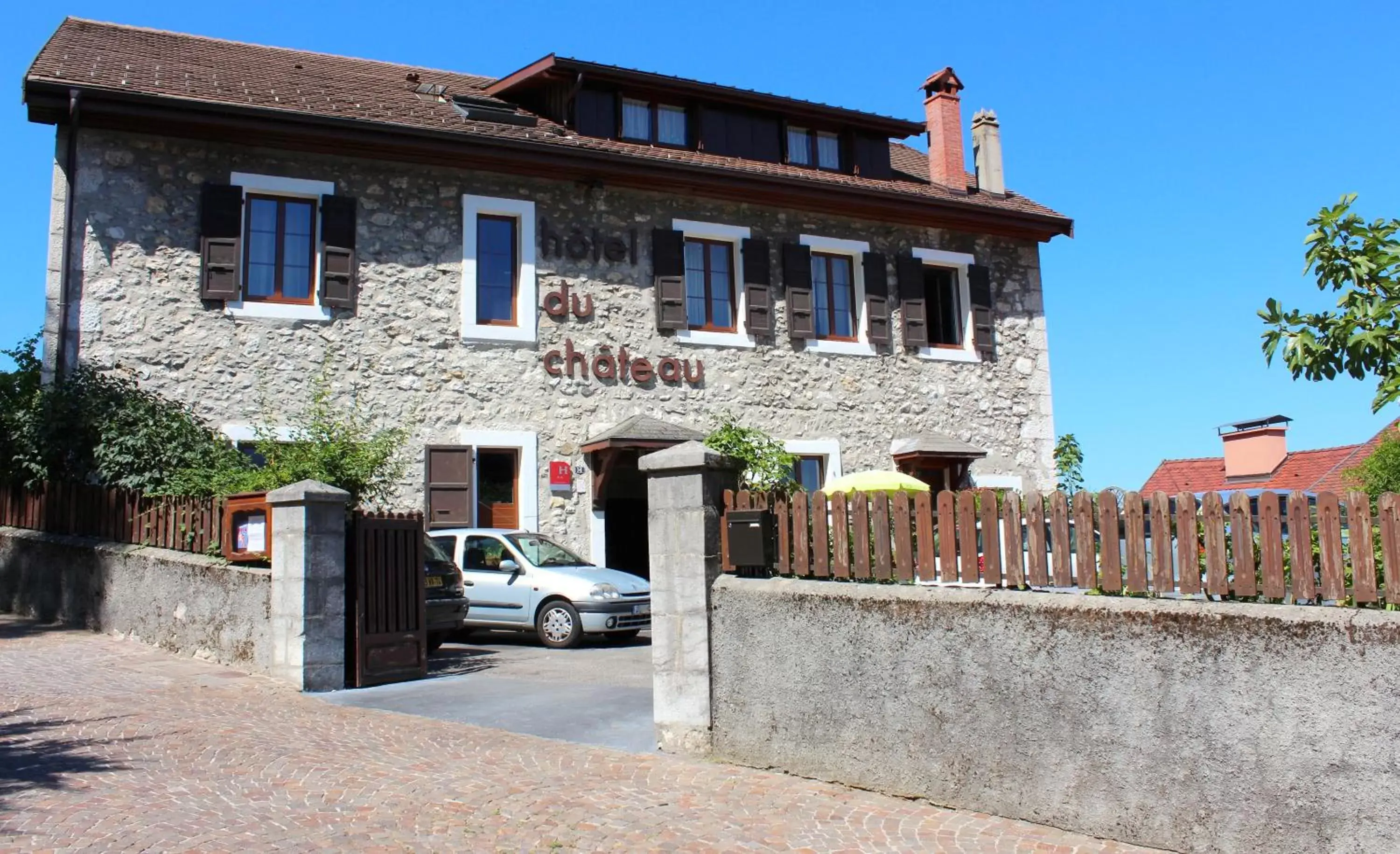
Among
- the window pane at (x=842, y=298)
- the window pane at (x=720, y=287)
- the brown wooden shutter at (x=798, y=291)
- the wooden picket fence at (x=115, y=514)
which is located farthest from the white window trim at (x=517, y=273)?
the window pane at (x=842, y=298)

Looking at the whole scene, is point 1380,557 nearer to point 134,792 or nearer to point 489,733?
point 489,733

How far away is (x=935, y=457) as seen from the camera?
18.4m

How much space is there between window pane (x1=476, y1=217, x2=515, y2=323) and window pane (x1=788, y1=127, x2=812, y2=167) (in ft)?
17.2

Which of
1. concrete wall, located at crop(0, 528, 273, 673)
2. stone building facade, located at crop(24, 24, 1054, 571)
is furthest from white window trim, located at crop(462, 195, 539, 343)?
concrete wall, located at crop(0, 528, 273, 673)

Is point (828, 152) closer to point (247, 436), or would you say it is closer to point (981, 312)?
point (981, 312)

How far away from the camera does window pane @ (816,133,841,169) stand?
64.4 ft

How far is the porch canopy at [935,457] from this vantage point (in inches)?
721

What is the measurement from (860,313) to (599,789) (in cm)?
1298

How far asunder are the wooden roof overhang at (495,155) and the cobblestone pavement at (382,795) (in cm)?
795

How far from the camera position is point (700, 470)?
743 cm

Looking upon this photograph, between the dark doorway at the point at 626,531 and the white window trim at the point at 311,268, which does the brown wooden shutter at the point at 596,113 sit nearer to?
the white window trim at the point at 311,268

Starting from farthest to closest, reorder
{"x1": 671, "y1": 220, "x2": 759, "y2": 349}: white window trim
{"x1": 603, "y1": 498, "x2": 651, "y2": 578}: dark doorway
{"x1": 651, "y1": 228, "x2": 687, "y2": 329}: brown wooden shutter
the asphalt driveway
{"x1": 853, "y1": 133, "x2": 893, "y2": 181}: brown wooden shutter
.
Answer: {"x1": 853, "y1": 133, "x2": 893, "y2": 181}: brown wooden shutter, {"x1": 603, "y1": 498, "x2": 651, "y2": 578}: dark doorway, {"x1": 671, "y1": 220, "x2": 759, "y2": 349}: white window trim, {"x1": 651, "y1": 228, "x2": 687, "y2": 329}: brown wooden shutter, the asphalt driveway

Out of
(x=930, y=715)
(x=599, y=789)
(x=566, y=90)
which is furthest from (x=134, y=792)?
(x=566, y=90)

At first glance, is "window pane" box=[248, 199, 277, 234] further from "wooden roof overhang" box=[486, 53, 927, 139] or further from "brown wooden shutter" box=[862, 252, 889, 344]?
"brown wooden shutter" box=[862, 252, 889, 344]
